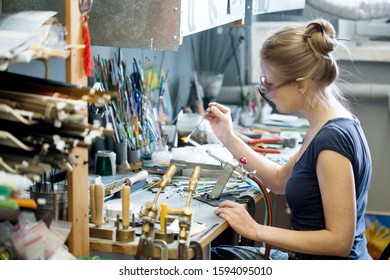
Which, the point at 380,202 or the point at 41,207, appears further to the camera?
the point at 380,202

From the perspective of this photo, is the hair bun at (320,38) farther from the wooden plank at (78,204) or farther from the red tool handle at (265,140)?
the red tool handle at (265,140)

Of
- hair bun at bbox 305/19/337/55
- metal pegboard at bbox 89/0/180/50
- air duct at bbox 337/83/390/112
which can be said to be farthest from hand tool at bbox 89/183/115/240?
air duct at bbox 337/83/390/112

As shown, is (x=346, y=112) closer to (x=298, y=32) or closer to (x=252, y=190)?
(x=298, y=32)

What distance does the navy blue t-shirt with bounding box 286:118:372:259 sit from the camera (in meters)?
2.08

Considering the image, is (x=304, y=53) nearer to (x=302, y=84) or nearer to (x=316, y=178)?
(x=302, y=84)

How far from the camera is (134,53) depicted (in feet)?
10.4

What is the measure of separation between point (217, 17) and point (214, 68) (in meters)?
1.56

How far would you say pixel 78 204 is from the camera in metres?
1.86

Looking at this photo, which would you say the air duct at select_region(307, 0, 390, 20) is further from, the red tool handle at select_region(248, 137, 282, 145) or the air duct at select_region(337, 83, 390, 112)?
the red tool handle at select_region(248, 137, 282, 145)

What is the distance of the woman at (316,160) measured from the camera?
2037 millimetres

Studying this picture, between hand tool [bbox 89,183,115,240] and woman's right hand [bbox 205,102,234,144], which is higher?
woman's right hand [bbox 205,102,234,144]

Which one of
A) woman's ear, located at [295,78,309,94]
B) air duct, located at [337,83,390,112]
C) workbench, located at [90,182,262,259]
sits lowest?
workbench, located at [90,182,262,259]
